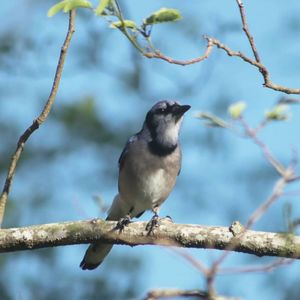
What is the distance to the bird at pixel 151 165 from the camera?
677 cm

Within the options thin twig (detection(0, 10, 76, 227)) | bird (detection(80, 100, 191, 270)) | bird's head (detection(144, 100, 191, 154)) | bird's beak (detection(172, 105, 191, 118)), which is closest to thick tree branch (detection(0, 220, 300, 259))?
thin twig (detection(0, 10, 76, 227))

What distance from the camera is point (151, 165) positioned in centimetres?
679

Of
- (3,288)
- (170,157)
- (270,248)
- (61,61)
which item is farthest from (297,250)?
(3,288)

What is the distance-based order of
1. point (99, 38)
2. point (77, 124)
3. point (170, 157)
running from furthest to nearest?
point (77, 124) < point (99, 38) < point (170, 157)

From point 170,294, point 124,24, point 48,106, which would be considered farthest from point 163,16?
point 170,294

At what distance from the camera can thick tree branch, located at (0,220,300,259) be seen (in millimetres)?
4391

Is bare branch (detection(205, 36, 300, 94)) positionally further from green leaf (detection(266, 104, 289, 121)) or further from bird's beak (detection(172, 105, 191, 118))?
bird's beak (detection(172, 105, 191, 118))

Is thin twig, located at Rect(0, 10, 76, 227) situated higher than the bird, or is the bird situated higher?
the bird

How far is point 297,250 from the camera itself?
171 inches

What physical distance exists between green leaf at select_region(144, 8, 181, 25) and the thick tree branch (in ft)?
4.19

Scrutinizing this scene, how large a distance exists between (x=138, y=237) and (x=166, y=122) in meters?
2.46

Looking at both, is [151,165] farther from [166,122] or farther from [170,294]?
[170,294]

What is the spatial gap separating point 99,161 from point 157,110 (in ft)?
10.4

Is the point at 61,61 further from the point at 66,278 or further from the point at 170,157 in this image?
the point at 66,278
